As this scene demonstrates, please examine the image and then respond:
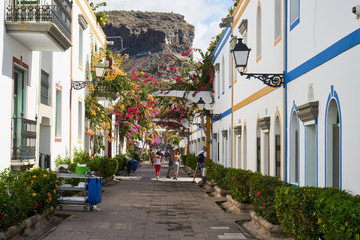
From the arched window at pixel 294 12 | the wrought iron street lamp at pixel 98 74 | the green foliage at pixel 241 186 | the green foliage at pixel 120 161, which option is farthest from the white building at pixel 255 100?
the green foliage at pixel 120 161

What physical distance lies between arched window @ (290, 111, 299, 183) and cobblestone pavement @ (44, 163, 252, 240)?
1.61 meters

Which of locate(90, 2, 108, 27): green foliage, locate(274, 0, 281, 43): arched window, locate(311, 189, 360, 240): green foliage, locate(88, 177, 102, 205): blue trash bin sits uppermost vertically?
locate(90, 2, 108, 27): green foliage

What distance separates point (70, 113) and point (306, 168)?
11149 millimetres

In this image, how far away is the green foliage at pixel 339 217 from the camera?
551cm

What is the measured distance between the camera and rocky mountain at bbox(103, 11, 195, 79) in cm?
11406

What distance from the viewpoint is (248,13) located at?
56.8ft

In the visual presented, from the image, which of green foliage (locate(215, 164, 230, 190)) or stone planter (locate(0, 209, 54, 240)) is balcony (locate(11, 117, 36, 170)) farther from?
green foliage (locate(215, 164, 230, 190))

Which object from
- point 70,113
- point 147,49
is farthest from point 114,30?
point 70,113

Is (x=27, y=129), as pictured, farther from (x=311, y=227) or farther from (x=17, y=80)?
(x=311, y=227)

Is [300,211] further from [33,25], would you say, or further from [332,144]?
[33,25]

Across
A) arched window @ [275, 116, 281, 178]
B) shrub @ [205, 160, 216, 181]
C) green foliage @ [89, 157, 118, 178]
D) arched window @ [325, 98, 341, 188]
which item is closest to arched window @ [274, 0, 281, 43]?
arched window @ [275, 116, 281, 178]

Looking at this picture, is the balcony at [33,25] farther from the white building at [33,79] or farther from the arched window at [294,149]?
the arched window at [294,149]

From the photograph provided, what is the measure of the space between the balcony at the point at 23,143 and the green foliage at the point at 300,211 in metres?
6.61

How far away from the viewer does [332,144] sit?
867 centimetres
